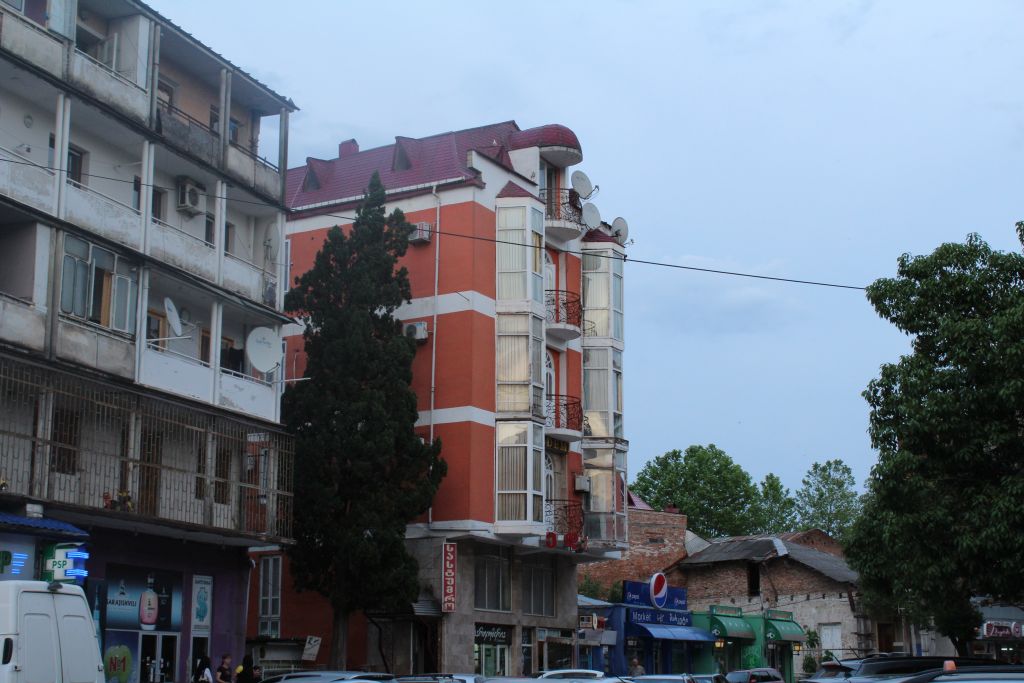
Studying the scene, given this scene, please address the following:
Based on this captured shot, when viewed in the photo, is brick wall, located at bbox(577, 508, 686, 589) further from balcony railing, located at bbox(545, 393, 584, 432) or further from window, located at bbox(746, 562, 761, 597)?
balcony railing, located at bbox(545, 393, 584, 432)

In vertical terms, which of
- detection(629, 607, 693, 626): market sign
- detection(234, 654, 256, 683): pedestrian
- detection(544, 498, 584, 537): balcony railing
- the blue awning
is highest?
detection(544, 498, 584, 537): balcony railing

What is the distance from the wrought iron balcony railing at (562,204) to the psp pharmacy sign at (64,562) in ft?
70.9

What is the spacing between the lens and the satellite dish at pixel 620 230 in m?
44.0

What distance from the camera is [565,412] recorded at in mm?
40312

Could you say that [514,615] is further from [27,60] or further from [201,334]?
[27,60]

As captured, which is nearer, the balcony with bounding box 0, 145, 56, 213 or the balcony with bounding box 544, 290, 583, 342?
the balcony with bounding box 0, 145, 56, 213

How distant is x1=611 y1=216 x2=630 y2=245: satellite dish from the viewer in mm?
43969

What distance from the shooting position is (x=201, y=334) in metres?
30.0

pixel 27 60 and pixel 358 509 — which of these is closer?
pixel 27 60

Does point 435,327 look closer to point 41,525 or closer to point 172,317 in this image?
point 172,317

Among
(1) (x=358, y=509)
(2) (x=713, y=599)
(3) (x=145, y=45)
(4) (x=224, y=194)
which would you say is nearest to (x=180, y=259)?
(4) (x=224, y=194)

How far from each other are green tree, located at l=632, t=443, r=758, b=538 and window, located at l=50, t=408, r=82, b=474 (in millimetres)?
63880

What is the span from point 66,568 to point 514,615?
18.5 meters

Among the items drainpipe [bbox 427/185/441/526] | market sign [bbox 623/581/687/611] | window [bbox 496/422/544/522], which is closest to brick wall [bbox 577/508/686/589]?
market sign [bbox 623/581/687/611]
